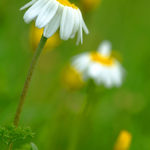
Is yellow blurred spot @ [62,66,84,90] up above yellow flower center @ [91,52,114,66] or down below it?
below

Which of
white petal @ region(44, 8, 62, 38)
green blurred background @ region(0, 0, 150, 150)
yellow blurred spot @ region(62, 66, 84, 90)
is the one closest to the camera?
white petal @ region(44, 8, 62, 38)

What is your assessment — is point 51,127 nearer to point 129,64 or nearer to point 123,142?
point 123,142

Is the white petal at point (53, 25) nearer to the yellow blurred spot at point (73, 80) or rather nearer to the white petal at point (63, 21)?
the white petal at point (63, 21)

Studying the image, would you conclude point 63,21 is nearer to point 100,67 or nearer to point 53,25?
point 53,25

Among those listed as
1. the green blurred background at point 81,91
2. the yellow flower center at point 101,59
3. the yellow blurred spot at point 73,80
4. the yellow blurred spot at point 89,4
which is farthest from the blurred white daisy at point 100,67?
the yellow blurred spot at point 89,4

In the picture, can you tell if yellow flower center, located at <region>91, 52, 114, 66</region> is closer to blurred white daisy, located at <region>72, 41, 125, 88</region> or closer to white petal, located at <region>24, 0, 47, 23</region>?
blurred white daisy, located at <region>72, 41, 125, 88</region>

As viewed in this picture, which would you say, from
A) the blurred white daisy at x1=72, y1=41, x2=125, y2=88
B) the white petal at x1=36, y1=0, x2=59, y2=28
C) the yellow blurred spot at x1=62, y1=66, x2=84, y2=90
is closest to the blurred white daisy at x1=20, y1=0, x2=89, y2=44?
the white petal at x1=36, y1=0, x2=59, y2=28

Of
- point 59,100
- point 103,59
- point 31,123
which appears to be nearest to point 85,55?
point 103,59
